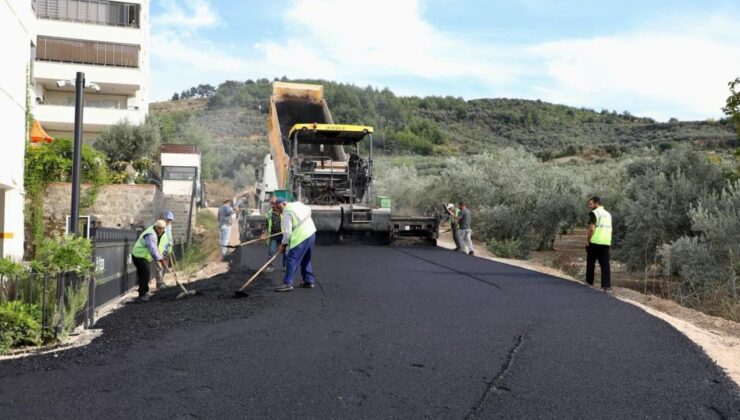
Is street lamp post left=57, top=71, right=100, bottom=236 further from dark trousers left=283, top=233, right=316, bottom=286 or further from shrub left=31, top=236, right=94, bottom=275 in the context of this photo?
dark trousers left=283, top=233, right=316, bottom=286

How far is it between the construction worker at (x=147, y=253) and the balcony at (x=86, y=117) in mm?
23109

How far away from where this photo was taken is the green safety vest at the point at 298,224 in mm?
9008

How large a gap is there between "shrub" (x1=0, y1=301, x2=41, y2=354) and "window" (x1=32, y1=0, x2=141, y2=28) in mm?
29458

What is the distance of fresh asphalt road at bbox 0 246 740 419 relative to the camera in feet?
14.0

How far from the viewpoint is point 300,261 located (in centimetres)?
916

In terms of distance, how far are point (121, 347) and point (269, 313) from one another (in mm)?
1879

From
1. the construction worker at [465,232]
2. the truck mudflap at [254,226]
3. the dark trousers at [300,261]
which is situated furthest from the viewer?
the construction worker at [465,232]

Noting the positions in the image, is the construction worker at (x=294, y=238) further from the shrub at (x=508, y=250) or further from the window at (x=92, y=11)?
the window at (x=92, y=11)

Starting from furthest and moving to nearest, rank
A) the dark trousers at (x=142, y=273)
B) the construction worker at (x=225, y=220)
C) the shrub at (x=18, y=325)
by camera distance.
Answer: the construction worker at (x=225, y=220) → the dark trousers at (x=142, y=273) → the shrub at (x=18, y=325)

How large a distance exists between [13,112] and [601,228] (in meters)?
12.7

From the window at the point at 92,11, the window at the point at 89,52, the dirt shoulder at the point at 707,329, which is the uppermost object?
the window at the point at 92,11

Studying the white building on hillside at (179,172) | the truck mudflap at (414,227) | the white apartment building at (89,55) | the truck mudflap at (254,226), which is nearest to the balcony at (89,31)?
the white apartment building at (89,55)

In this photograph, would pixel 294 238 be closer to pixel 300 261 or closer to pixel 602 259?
pixel 300 261

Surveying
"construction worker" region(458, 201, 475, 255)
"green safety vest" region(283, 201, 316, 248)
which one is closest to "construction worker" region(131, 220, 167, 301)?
"green safety vest" region(283, 201, 316, 248)
